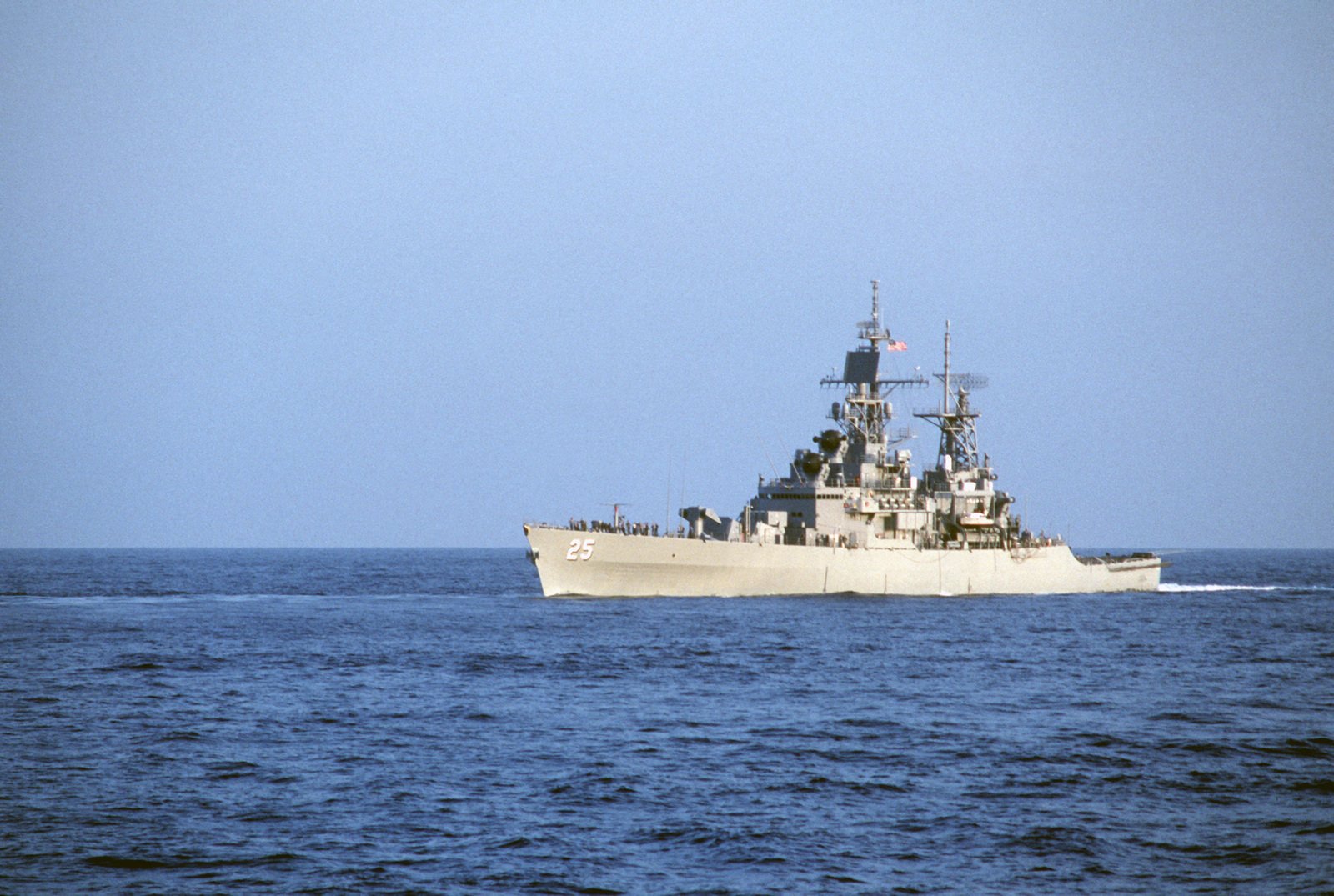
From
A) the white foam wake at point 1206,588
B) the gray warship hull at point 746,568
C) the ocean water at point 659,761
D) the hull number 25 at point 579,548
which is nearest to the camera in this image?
the ocean water at point 659,761

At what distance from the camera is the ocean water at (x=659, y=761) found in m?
16.2

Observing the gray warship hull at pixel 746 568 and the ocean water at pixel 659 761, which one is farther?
the gray warship hull at pixel 746 568

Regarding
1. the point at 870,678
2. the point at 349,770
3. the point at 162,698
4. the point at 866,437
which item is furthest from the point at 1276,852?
the point at 866,437

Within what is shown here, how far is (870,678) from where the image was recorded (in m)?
33.6

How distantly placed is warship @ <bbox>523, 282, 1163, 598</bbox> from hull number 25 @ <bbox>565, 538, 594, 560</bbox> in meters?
0.05

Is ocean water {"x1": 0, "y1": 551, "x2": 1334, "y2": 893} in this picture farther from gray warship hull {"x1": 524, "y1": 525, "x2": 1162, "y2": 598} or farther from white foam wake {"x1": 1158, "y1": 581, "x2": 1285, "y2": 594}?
white foam wake {"x1": 1158, "y1": 581, "x2": 1285, "y2": 594}

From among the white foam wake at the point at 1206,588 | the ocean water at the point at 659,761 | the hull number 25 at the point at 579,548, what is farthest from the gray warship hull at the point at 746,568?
the white foam wake at the point at 1206,588

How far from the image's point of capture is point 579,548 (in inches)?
2005

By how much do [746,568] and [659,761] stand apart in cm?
3153

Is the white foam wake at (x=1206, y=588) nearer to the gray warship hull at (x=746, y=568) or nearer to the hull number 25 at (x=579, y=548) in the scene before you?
the gray warship hull at (x=746, y=568)

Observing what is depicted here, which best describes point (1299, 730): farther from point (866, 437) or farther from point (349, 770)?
point (866, 437)

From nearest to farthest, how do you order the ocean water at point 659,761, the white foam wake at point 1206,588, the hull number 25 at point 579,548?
the ocean water at point 659,761, the hull number 25 at point 579,548, the white foam wake at point 1206,588

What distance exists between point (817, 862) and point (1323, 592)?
74115 mm

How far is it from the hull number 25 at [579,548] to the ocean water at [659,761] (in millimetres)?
5745
